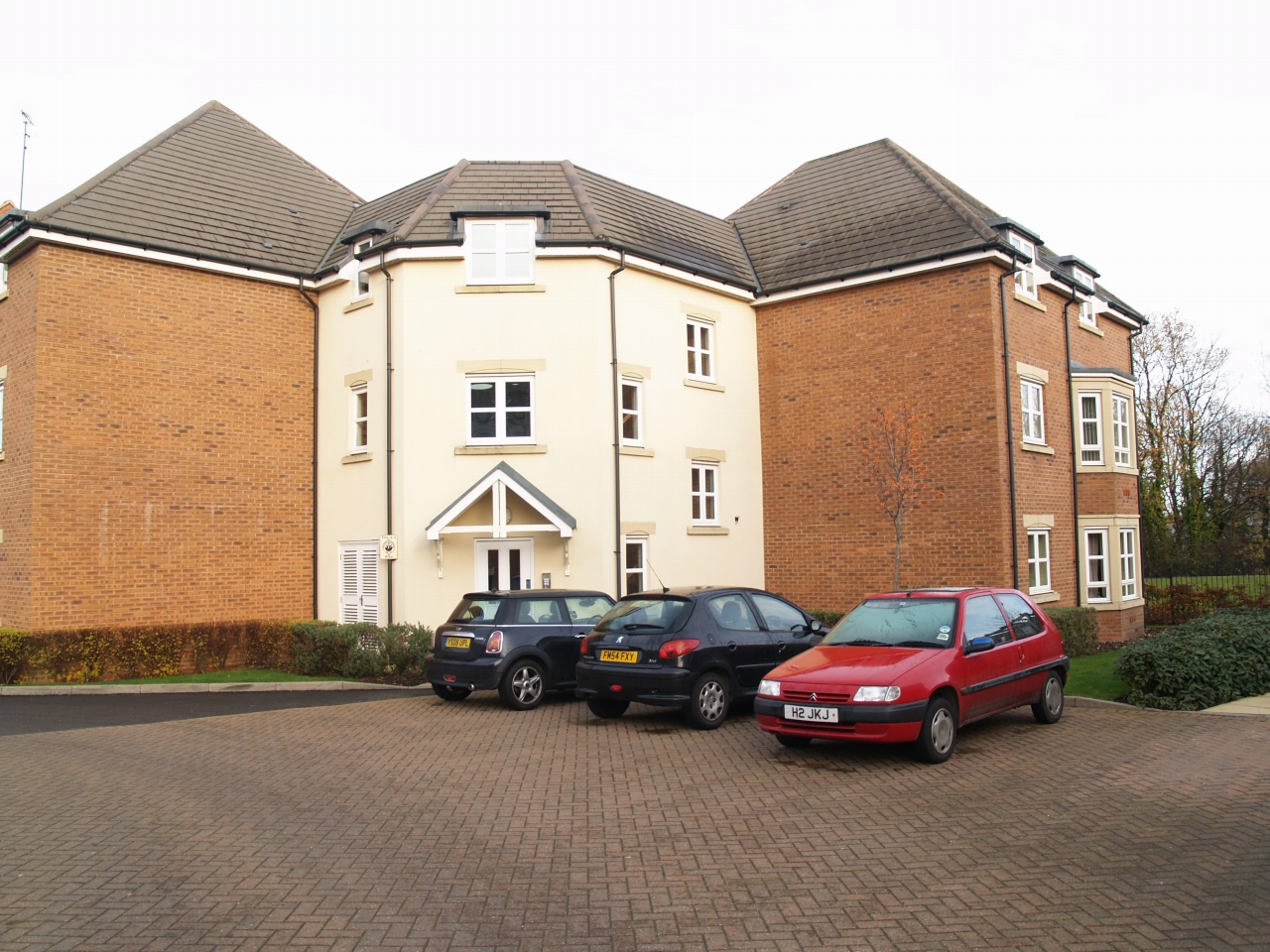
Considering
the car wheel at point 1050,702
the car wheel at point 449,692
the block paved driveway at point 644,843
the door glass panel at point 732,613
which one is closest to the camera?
the block paved driveway at point 644,843

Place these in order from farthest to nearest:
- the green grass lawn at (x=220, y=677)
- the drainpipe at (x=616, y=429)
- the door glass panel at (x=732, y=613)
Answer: the drainpipe at (x=616, y=429) → the green grass lawn at (x=220, y=677) → the door glass panel at (x=732, y=613)

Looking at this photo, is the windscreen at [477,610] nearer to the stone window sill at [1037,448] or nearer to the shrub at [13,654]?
the shrub at [13,654]

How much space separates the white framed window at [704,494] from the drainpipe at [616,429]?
237 cm

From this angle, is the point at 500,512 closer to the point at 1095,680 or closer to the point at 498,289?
the point at 498,289

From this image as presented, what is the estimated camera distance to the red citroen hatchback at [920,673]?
8336 mm

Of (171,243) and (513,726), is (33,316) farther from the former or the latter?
(513,726)

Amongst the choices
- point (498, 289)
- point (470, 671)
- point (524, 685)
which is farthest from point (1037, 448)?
point (470, 671)

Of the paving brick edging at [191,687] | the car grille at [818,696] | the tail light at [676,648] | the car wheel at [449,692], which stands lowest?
the paving brick edging at [191,687]

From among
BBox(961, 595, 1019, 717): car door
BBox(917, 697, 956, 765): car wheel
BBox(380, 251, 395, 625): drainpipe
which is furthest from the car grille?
BBox(380, 251, 395, 625): drainpipe

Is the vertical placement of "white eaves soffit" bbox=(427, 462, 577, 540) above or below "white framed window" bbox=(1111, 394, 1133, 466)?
below

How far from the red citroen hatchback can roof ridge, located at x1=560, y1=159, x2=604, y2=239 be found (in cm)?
1058

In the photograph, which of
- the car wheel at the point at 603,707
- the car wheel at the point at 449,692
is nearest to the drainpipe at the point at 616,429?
the car wheel at the point at 449,692

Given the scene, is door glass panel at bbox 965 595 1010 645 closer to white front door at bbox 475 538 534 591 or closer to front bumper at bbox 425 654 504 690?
front bumper at bbox 425 654 504 690

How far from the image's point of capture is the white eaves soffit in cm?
Result: 1683
